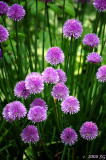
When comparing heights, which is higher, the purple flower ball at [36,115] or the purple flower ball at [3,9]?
the purple flower ball at [3,9]

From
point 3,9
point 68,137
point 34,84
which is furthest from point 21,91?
point 3,9

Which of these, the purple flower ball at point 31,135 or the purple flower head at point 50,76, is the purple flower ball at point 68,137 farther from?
the purple flower head at point 50,76

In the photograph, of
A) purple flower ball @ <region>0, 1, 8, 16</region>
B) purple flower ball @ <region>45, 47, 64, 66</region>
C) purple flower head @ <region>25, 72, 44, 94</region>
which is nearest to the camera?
purple flower head @ <region>25, 72, 44, 94</region>

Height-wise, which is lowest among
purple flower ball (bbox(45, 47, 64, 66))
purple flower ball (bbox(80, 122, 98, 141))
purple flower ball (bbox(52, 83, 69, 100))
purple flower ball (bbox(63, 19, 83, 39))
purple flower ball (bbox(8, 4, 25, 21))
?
purple flower ball (bbox(80, 122, 98, 141))

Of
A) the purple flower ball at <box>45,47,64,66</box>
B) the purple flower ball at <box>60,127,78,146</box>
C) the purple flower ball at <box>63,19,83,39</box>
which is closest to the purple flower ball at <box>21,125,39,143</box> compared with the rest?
the purple flower ball at <box>60,127,78,146</box>

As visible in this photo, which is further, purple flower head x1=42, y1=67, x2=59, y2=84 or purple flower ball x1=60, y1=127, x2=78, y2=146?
purple flower ball x1=60, y1=127, x2=78, y2=146

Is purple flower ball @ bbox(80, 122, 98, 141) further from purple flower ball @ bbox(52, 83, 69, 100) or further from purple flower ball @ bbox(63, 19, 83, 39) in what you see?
purple flower ball @ bbox(63, 19, 83, 39)

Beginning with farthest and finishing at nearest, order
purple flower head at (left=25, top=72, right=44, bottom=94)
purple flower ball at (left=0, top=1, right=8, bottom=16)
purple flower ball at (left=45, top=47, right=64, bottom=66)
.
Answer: purple flower ball at (left=0, top=1, right=8, bottom=16), purple flower ball at (left=45, top=47, right=64, bottom=66), purple flower head at (left=25, top=72, right=44, bottom=94)

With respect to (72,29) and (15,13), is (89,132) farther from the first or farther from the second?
(15,13)

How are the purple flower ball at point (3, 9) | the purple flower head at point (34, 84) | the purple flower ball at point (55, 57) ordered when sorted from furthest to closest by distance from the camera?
1. the purple flower ball at point (3, 9)
2. the purple flower ball at point (55, 57)
3. the purple flower head at point (34, 84)

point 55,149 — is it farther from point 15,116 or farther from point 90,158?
point 15,116

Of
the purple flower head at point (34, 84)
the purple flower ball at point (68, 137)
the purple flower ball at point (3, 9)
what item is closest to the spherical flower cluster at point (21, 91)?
the purple flower head at point (34, 84)

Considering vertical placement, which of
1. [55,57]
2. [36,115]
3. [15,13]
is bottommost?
[36,115]
